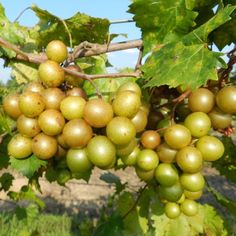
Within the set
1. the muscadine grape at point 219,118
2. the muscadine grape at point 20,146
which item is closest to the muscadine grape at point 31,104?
the muscadine grape at point 20,146

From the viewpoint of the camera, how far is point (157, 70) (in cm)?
156

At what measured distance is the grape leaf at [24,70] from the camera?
6.77 ft

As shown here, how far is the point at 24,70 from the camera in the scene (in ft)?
6.87

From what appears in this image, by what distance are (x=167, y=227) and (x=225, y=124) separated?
0.99 m

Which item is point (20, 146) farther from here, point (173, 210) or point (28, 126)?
point (173, 210)

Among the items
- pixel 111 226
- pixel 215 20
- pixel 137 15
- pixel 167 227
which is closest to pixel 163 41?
pixel 137 15

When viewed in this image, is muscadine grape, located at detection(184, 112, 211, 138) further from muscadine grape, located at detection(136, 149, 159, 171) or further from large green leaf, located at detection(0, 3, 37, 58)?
large green leaf, located at detection(0, 3, 37, 58)

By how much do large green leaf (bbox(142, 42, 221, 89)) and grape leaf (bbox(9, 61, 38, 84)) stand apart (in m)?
0.73

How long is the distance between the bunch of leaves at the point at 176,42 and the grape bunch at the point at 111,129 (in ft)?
0.47

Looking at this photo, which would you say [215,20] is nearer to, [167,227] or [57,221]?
[167,227]

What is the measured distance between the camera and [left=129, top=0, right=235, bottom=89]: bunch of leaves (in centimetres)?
146

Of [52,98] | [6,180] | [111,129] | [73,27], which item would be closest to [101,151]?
[111,129]

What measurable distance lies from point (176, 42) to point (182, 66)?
0.49 ft

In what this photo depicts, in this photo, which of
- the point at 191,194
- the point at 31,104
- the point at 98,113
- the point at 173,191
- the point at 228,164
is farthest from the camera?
the point at 228,164
